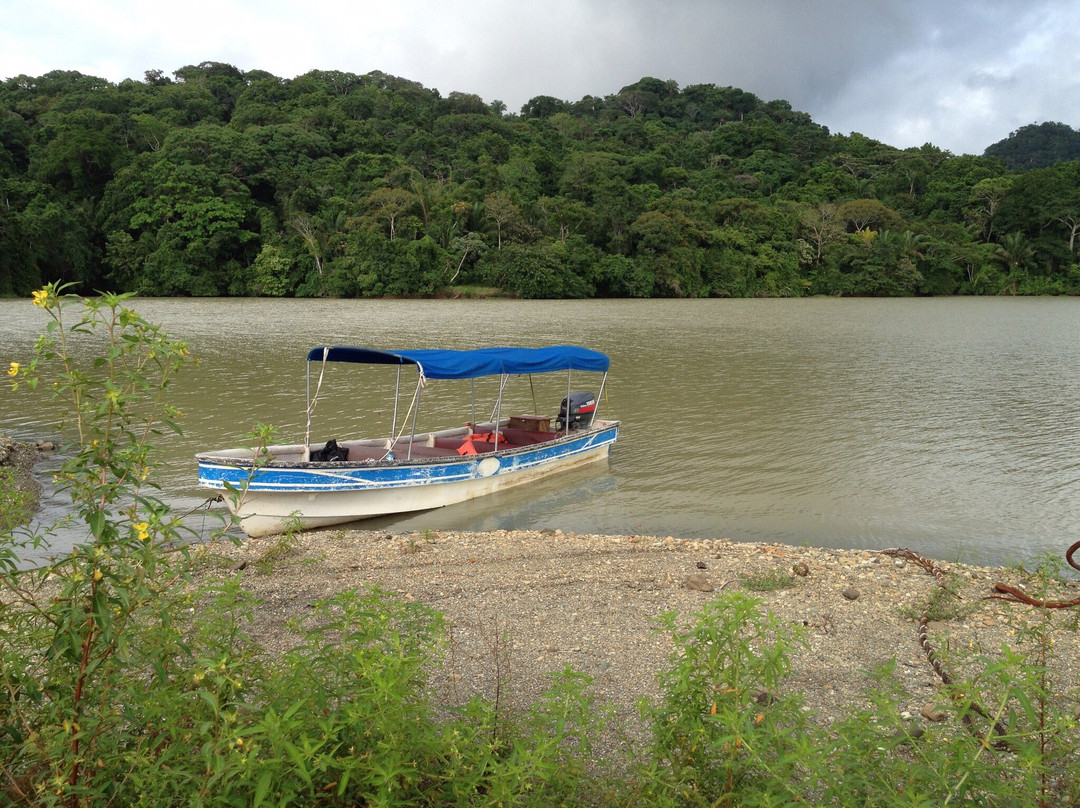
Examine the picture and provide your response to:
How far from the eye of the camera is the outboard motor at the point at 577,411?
14.2 meters

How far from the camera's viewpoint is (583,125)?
111 meters

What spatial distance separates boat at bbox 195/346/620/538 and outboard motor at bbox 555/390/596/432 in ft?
0.08

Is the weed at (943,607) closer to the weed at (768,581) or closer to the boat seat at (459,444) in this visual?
the weed at (768,581)

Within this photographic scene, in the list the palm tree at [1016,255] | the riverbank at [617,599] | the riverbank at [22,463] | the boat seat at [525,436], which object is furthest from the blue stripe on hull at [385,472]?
the palm tree at [1016,255]

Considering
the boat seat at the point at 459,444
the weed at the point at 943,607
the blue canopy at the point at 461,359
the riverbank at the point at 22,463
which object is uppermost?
the blue canopy at the point at 461,359

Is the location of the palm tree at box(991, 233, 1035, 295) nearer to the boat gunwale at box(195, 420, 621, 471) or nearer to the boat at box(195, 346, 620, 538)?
the boat at box(195, 346, 620, 538)

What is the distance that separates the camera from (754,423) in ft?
56.5

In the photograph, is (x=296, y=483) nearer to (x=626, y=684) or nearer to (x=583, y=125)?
(x=626, y=684)

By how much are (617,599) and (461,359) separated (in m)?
5.40

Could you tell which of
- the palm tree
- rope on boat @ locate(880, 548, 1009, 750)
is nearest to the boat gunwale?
rope on boat @ locate(880, 548, 1009, 750)

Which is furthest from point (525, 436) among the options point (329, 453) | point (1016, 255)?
point (1016, 255)

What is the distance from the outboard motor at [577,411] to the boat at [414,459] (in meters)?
0.03

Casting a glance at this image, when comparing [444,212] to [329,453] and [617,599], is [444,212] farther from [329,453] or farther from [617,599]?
[617,599]

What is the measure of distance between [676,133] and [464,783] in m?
122
